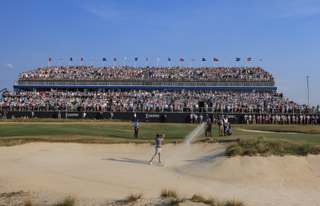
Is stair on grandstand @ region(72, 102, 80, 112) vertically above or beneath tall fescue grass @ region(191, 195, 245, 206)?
above

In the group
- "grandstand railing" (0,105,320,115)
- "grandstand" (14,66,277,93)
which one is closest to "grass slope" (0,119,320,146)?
"grandstand railing" (0,105,320,115)

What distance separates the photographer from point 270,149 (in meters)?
14.6

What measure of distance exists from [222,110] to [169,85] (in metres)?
21.5

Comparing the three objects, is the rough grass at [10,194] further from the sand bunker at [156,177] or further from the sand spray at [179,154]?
the sand spray at [179,154]

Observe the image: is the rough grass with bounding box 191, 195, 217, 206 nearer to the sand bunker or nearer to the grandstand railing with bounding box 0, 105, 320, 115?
the sand bunker

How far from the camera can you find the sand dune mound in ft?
42.1

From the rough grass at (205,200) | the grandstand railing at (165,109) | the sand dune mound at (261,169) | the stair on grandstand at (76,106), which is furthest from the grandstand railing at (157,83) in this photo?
the rough grass at (205,200)

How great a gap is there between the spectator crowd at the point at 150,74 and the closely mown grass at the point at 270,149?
4989 cm

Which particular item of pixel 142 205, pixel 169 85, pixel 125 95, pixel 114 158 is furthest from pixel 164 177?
pixel 169 85

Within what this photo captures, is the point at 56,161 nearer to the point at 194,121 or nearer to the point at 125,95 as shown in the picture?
the point at 194,121

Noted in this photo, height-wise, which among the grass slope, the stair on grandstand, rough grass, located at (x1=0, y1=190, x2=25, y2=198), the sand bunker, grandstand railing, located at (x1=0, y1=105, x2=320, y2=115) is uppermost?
the stair on grandstand

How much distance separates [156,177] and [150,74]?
56638 mm

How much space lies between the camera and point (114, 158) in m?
18.6

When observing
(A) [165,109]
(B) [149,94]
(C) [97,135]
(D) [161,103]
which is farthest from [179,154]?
(B) [149,94]
